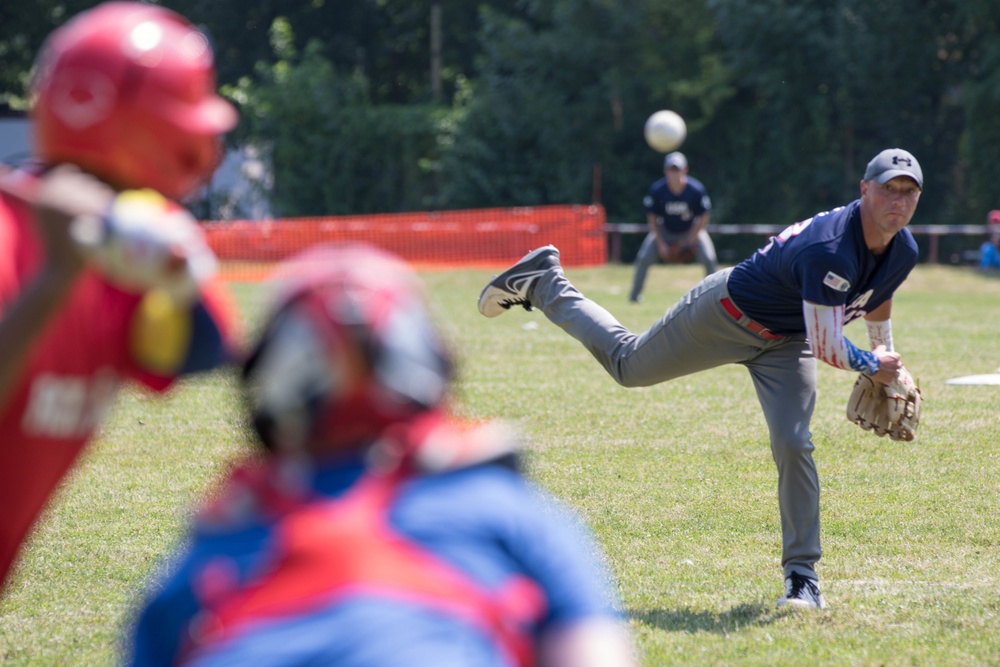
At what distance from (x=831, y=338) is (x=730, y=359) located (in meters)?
0.88

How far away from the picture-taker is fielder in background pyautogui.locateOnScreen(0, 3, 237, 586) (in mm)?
2305

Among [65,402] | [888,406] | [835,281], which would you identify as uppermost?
[65,402]

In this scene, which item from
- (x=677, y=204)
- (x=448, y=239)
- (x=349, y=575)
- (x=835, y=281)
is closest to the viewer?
(x=349, y=575)

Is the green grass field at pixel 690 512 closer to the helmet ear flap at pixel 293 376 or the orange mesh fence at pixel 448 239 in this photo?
the helmet ear flap at pixel 293 376

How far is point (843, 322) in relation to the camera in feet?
17.8

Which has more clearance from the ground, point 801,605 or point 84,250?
point 84,250

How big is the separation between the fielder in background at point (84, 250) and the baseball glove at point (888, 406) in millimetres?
3860

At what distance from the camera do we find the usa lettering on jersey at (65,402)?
8.63 feet

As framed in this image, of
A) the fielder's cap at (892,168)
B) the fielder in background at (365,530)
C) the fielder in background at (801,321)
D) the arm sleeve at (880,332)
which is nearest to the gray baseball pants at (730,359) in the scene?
the fielder in background at (801,321)

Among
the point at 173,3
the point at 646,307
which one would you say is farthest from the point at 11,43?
the point at 646,307

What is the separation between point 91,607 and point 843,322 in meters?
3.42

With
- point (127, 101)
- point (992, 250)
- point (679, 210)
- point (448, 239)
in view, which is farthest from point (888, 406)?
point (448, 239)

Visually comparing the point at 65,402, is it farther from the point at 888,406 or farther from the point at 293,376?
the point at 888,406

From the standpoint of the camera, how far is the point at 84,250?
2.21m
